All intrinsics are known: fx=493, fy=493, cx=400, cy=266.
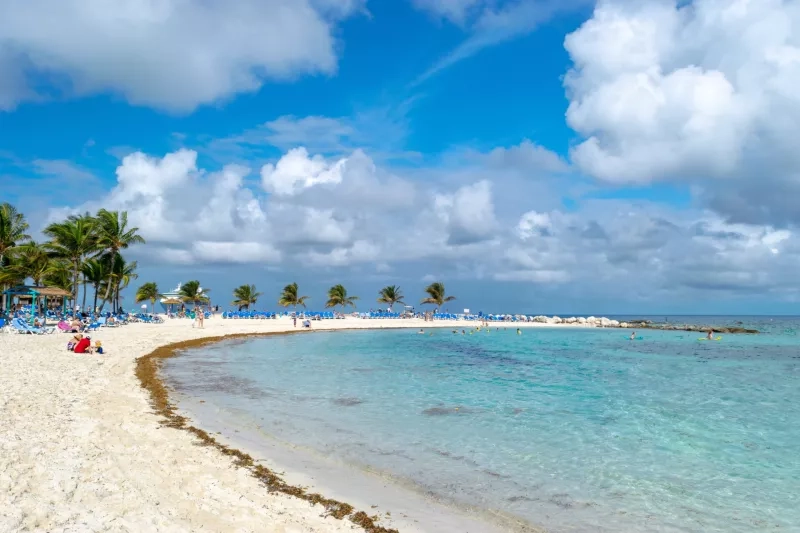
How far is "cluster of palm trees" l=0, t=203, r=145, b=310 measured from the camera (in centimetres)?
3381

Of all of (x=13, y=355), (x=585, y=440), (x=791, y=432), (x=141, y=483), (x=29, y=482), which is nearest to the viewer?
(x=29, y=482)

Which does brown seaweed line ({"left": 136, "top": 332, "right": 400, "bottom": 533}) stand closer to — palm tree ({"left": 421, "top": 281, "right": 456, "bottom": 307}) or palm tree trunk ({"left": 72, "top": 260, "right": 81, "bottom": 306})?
palm tree trunk ({"left": 72, "top": 260, "right": 81, "bottom": 306})

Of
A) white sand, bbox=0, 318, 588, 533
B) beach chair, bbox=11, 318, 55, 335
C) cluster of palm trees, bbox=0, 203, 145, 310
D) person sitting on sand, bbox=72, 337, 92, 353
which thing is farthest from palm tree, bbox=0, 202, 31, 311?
white sand, bbox=0, 318, 588, 533

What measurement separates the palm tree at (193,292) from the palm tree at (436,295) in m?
35.6

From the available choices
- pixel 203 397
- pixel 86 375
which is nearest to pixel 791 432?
pixel 203 397

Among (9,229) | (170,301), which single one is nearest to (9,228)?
(9,229)

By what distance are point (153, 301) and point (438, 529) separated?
76.6 meters

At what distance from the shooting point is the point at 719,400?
15938mm

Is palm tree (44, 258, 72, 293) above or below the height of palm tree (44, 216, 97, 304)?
below

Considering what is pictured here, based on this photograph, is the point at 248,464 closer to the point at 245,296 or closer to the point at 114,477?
the point at 114,477

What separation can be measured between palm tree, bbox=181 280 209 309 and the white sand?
206 feet

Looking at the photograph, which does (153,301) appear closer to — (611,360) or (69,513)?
(611,360)

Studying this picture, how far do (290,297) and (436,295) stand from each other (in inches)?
969

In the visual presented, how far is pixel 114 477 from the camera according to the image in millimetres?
6266
